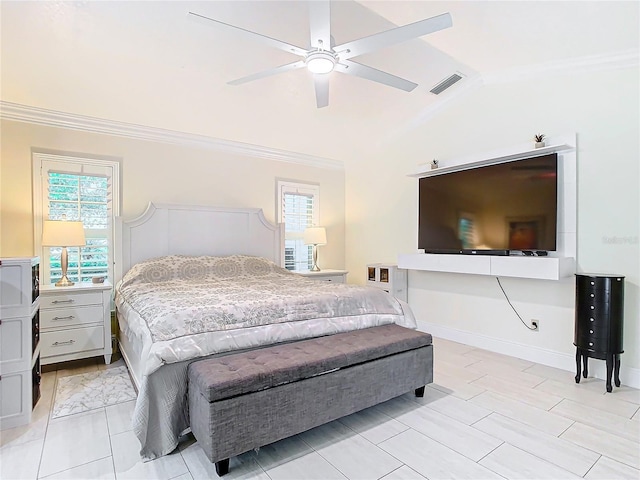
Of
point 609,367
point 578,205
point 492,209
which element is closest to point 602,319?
point 609,367

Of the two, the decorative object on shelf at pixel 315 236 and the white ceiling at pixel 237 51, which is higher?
the white ceiling at pixel 237 51

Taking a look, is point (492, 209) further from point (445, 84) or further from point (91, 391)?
point (91, 391)

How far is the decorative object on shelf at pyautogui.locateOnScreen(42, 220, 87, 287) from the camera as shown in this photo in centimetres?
334

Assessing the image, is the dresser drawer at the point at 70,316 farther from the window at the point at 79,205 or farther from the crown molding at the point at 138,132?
the crown molding at the point at 138,132

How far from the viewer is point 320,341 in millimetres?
2479

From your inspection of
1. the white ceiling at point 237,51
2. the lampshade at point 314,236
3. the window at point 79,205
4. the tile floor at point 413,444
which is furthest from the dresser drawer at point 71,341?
the lampshade at point 314,236

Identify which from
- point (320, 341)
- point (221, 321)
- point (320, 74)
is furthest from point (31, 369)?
point (320, 74)

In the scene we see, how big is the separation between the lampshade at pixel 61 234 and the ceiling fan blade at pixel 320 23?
2860 millimetres

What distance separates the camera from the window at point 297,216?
17.4 ft

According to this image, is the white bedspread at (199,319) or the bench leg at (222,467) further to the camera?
the white bedspread at (199,319)

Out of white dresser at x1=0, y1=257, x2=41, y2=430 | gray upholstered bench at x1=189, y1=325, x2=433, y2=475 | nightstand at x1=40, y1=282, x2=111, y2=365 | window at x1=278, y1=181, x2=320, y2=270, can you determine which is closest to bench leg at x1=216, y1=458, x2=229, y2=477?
gray upholstered bench at x1=189, y1=325, x2=433, y2=475

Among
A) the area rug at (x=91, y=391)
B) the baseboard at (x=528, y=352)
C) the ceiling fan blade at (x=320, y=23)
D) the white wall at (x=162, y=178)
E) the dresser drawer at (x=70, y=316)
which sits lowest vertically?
the area rug at (x=91, y=391)

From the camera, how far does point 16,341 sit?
232 cm

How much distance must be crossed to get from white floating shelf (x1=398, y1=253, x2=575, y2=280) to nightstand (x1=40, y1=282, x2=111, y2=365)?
11.0 feet
